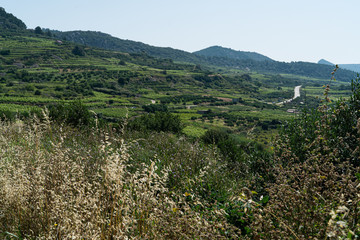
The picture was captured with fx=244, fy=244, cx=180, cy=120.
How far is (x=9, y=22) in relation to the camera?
178125 mm

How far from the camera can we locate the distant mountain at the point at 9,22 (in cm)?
17106

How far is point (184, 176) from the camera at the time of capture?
5.00 metres

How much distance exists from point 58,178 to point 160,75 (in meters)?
131

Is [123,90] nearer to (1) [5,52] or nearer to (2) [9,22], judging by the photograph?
(1) [5,52]

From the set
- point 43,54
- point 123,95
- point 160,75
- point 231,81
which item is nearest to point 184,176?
point 123,95

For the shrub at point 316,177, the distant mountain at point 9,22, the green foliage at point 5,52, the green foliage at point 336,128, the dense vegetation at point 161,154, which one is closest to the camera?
the shrub at point 316,177

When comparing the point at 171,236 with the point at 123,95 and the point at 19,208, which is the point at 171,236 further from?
the point at 123,95

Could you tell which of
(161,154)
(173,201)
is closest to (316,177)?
(173,201)

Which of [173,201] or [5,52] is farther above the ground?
[5,52]

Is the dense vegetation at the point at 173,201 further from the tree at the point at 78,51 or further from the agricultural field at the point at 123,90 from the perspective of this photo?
the tree at the point at 78,51

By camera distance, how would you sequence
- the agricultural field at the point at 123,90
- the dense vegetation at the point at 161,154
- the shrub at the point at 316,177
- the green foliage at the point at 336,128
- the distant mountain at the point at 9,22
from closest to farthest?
the shrub at the point at 316,177 → the dense vegetation at the point at 161,154 → the green foliage at the point at 336,128 → the agricultural field at the point at 123,90 → the distant mountain at the point at 9,22

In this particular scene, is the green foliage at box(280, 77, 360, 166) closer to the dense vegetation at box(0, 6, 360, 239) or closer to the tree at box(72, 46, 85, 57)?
the dense vegetation at box(0, 6, 360, 239)

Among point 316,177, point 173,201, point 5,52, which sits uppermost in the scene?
point 5,52

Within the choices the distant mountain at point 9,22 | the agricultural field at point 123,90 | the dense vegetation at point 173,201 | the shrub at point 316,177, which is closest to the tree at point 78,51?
the agricultural field at point 123,90
